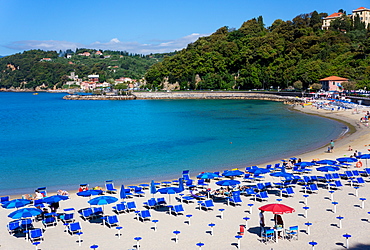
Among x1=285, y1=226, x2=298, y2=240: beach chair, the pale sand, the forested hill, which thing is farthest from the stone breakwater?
x1=285, y1=226, x2=298, y2=240: beach chair

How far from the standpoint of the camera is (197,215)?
15703mm

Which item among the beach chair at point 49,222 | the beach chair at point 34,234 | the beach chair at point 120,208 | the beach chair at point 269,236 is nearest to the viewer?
the beach chair at point 269,236

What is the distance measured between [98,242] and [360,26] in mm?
118288

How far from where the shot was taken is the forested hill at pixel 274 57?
92.9 m

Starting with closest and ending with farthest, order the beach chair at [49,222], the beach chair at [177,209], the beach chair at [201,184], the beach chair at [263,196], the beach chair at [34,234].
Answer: the beach chair at [34,234] < the beach chair at [49,222] < the beach chair at [177,209] < the beach chair at [263,196] < the beach chair at [201,184]

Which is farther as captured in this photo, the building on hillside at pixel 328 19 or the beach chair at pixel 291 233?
the building on hillside at pixel 328 19

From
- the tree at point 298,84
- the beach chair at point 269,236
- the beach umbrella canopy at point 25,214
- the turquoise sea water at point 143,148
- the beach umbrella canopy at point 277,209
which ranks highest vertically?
the tree at point 298,84

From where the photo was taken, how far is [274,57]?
117 meters

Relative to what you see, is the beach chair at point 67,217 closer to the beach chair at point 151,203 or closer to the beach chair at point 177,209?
the beach chair at point 151,203

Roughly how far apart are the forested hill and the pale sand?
217ft

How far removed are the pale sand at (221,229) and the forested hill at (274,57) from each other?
217 ft

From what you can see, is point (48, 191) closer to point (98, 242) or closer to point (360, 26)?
point (98, 242)

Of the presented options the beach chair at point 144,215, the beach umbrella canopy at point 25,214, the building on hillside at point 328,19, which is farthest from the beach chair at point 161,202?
the building on hillside at point 328,19

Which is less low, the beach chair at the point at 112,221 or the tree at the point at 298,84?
the tree at the point at 298,84
